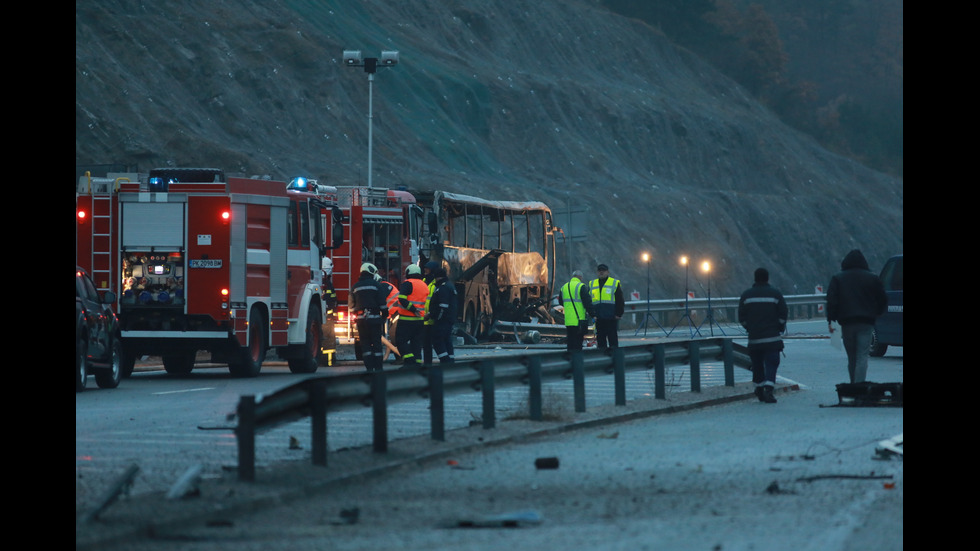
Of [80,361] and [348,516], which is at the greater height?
[80,361]

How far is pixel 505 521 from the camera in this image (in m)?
8.71

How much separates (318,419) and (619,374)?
6489mm

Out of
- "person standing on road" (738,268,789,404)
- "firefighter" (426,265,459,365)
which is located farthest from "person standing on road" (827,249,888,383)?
"firefighter" (426,265,459,365)

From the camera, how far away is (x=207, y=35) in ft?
198

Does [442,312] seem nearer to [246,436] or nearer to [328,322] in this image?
[328,322]

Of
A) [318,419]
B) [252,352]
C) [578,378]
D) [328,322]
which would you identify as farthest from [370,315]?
[318,419]

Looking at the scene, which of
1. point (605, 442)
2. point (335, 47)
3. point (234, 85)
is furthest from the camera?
point (335, 47)

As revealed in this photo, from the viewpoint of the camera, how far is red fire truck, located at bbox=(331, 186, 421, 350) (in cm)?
3002

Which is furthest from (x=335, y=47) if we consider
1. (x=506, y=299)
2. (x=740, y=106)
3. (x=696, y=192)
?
(x=740, y=106)

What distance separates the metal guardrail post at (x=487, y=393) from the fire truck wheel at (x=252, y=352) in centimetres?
989

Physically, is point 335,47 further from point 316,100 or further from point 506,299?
point 506,299

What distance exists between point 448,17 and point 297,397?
70.2 m

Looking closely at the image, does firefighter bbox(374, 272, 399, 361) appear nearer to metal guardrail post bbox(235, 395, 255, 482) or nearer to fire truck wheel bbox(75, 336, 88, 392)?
fire truck wheel bbox(75, 336, 88, 392)

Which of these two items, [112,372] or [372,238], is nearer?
[112,372]
